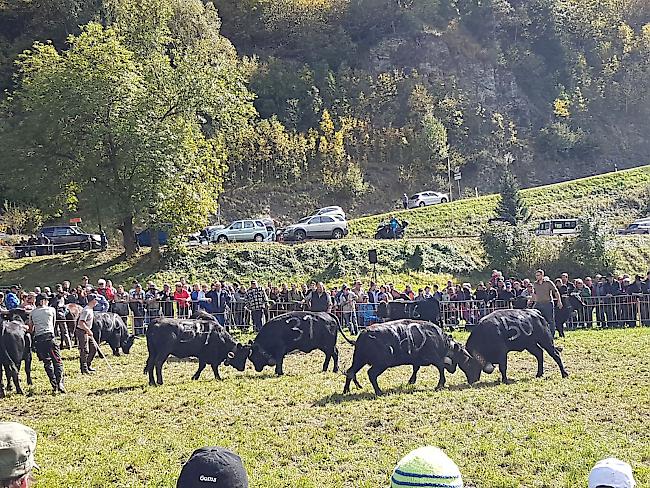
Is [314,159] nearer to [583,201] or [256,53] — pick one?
[256,53]

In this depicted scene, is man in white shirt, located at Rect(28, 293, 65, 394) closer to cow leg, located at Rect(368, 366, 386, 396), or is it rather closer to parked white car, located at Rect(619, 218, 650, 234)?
cow leg, located at Rect(368, 366, 386, 396)

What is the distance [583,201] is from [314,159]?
819 inches

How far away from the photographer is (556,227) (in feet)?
158

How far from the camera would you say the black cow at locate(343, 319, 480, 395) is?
1467 cm

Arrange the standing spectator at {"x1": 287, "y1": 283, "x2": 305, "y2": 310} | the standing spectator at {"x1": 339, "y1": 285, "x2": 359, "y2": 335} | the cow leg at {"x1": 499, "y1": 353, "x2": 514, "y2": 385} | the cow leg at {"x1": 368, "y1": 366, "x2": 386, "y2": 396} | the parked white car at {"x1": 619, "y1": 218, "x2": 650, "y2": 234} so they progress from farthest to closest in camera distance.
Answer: the parked white car at {"x1": 619, "y1": 218, "x2": 650, "y2": 234}
the standing spectator at {"x1": 287, "y1": 283, "x2": 305, "y2": 310}
the standing spectator at {"x1": 339, "y1": 285, "x2": 359, "y2": 335}
the cow leg at {"x1": 499, "y1": 353, "x2": 514, "y2": 385}
the cow leg at {"x1": 368, "y1": 366, "x2": 386, "y2": 396}

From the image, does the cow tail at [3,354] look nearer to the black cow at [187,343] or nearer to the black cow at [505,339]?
the black cow at [187,343]

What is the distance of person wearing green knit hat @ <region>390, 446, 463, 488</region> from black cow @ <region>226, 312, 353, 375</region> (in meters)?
13.6

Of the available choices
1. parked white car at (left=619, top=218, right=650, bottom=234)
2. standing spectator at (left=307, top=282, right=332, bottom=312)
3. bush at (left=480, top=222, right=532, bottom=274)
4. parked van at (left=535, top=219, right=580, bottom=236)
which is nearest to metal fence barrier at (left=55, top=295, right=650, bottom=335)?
standing spectator at (left=307, top=282, right=332, bottom=312)

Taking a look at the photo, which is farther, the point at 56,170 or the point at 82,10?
the point at 82,10

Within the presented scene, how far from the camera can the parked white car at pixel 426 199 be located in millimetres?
59250

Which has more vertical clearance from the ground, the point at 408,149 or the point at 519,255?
the point at 408,149

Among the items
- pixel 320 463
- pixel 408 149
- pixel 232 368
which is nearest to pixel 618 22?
pixel 408 149

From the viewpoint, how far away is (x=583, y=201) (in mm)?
57344

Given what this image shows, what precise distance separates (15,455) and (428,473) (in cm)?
218
